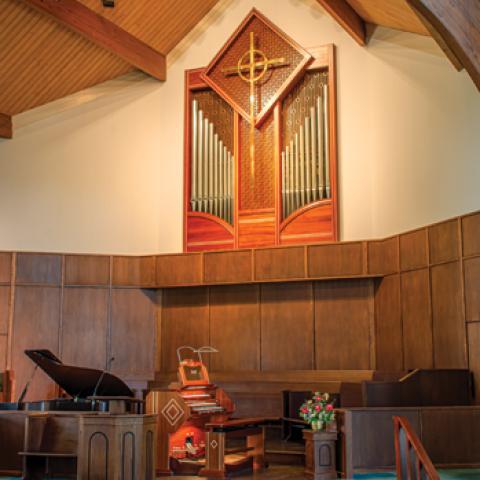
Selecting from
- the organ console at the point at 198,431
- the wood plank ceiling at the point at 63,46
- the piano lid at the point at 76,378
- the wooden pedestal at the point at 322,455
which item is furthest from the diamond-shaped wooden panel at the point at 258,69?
the wooden pedestal at the point at 322,455

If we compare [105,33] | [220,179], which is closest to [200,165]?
[220,179]

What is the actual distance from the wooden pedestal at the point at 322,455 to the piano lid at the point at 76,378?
2667 mm

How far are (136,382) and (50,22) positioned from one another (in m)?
→ 5.65

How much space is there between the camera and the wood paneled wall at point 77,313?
41.8 ft

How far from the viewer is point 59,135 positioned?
1359 cm

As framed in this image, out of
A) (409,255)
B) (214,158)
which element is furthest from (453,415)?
(214,158)

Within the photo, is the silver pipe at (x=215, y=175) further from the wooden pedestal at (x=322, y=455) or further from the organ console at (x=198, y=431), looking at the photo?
the wooden pedestal at (x=322, y=455)

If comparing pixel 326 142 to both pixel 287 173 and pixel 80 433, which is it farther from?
pixel 80 433

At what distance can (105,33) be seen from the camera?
12.6 m

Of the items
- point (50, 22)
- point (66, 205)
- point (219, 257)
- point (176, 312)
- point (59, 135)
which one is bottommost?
point (176, 312)

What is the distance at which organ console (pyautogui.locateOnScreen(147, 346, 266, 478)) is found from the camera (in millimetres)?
9133

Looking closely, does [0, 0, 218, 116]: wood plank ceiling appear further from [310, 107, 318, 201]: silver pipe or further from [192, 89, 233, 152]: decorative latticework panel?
[310, 107, 318, 201]: silver pipe

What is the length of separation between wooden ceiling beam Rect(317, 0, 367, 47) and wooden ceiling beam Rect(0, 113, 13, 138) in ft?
17.7

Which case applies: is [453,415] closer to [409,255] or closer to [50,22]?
[409,255]
